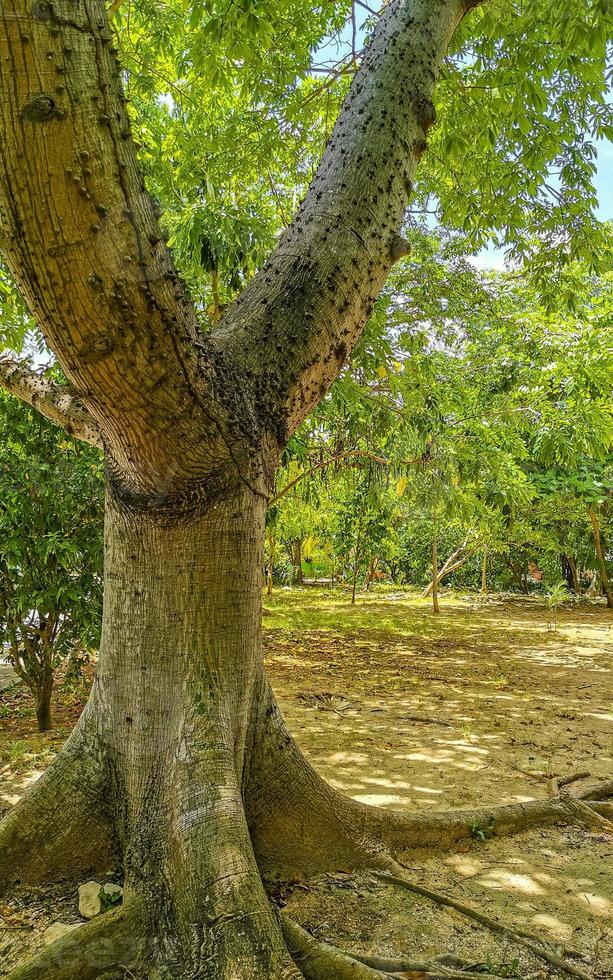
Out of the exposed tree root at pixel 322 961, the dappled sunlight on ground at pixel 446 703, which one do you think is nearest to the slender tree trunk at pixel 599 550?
the dappled sunlight on ground at pixel 446 703

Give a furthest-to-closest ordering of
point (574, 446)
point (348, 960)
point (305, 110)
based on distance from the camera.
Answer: point (574, 446)
point (305, 110)
point (348, 960)

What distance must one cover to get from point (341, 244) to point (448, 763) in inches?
131

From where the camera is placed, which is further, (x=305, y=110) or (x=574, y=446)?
(x=574, y=446)

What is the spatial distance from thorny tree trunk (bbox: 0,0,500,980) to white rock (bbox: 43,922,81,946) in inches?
7.3

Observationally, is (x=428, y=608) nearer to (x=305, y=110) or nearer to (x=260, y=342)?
(x=305, y=110)

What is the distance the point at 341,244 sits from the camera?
222 cm

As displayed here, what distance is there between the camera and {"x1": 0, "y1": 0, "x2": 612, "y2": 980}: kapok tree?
143cm

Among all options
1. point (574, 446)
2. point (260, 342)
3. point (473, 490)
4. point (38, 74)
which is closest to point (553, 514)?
point (473, 490)

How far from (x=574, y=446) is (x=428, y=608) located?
32.6 ft

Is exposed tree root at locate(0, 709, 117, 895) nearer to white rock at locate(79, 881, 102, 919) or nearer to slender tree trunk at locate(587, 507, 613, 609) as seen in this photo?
white rock at locate(79, 881, 102, 919)

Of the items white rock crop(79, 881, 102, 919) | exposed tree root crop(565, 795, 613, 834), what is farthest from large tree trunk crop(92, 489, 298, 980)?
exposed tree root crop(565, 795, 613, 834)

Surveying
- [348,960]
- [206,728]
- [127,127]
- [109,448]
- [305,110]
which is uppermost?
[305,110]

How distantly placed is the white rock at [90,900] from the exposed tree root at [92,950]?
0.15 metres

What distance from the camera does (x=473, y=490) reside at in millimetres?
9062
